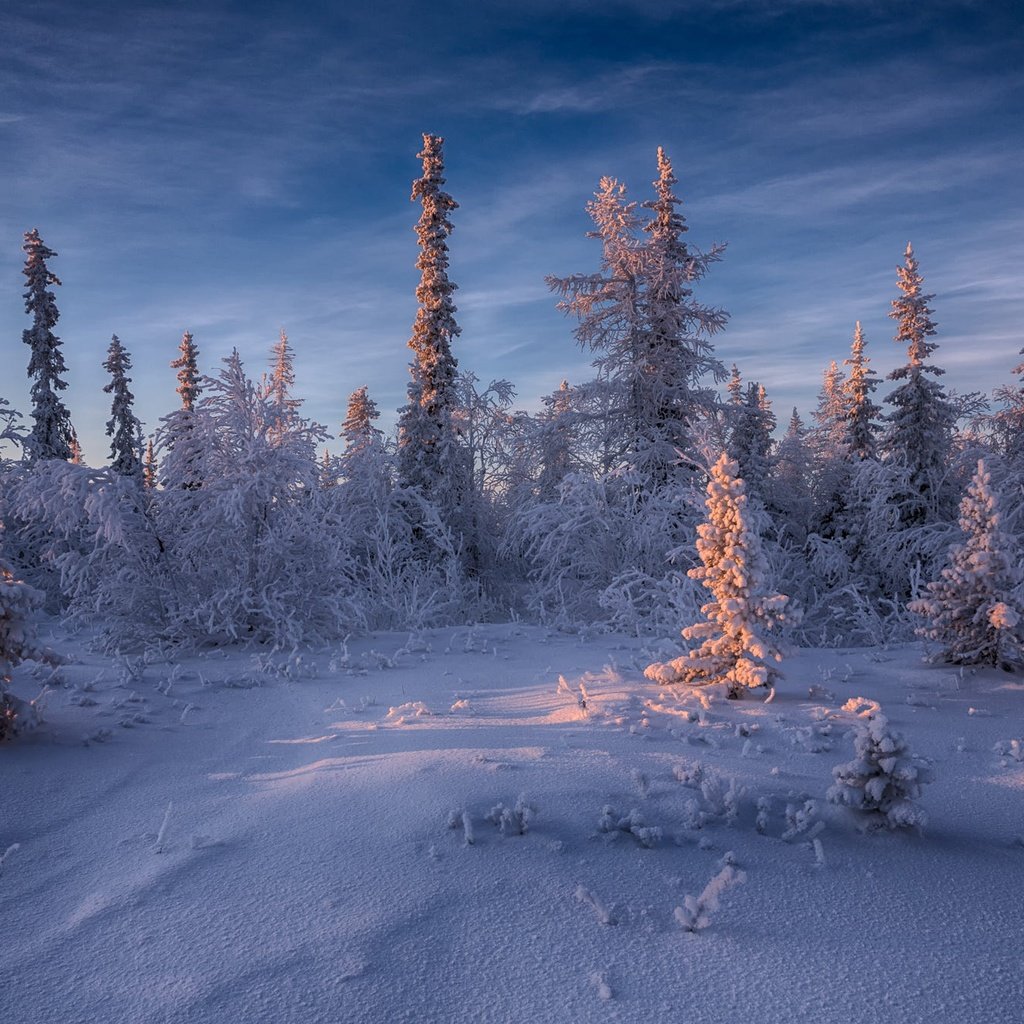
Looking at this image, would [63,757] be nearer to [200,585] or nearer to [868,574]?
[200,585]

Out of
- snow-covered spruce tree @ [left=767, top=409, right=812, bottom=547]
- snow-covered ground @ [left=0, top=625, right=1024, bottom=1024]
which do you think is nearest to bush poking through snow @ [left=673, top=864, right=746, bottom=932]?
snow-covered ground @ [left=0, top=625, right=1024, bottom=1024]

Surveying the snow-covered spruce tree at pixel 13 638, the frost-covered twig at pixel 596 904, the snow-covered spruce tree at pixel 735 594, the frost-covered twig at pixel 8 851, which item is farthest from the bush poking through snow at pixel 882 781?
the snow-covered spruce tree at pixel 13 638

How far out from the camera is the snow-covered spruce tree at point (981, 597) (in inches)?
286

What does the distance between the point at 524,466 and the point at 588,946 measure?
17647 mm

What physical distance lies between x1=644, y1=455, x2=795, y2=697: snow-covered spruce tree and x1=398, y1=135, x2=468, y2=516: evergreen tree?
13731 mm

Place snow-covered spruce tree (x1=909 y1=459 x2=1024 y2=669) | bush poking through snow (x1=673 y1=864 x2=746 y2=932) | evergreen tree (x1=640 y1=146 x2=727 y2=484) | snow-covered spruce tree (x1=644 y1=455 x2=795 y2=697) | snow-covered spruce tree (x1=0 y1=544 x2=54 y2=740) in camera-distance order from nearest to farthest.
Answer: bush poking through snow (x1=673 y1=864 x2=746 y2=932) → snow-covered spruce tree (x1=0 y1=544 x2=54 y2=740) → snow-covered spruce tree (x1=644 y1=455 x2=795 y2=697) → snow-covered spruce tree (x1=909 y1=459 x2=1024 y2=669) → evergreen tree (x1=640 y1=146 x2=727 y2=484)

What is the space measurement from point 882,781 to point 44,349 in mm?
29989

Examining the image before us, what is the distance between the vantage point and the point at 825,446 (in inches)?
1222

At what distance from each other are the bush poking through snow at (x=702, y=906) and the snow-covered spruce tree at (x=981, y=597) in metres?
5.31

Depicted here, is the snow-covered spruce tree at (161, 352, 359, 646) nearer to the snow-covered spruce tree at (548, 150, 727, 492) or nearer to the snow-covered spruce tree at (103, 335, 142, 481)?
the snow-covered spruce tree at (548, 150, 727, 492)

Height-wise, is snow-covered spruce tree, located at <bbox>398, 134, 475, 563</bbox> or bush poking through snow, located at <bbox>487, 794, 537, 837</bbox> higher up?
snow-covered spruce tree, located at <bbox>398, 134, 475, 563</bbox>

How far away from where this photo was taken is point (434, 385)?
824 inches

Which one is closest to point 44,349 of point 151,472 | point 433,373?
point 151,472

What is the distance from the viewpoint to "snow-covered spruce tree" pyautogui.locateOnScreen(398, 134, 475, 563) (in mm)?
20422
